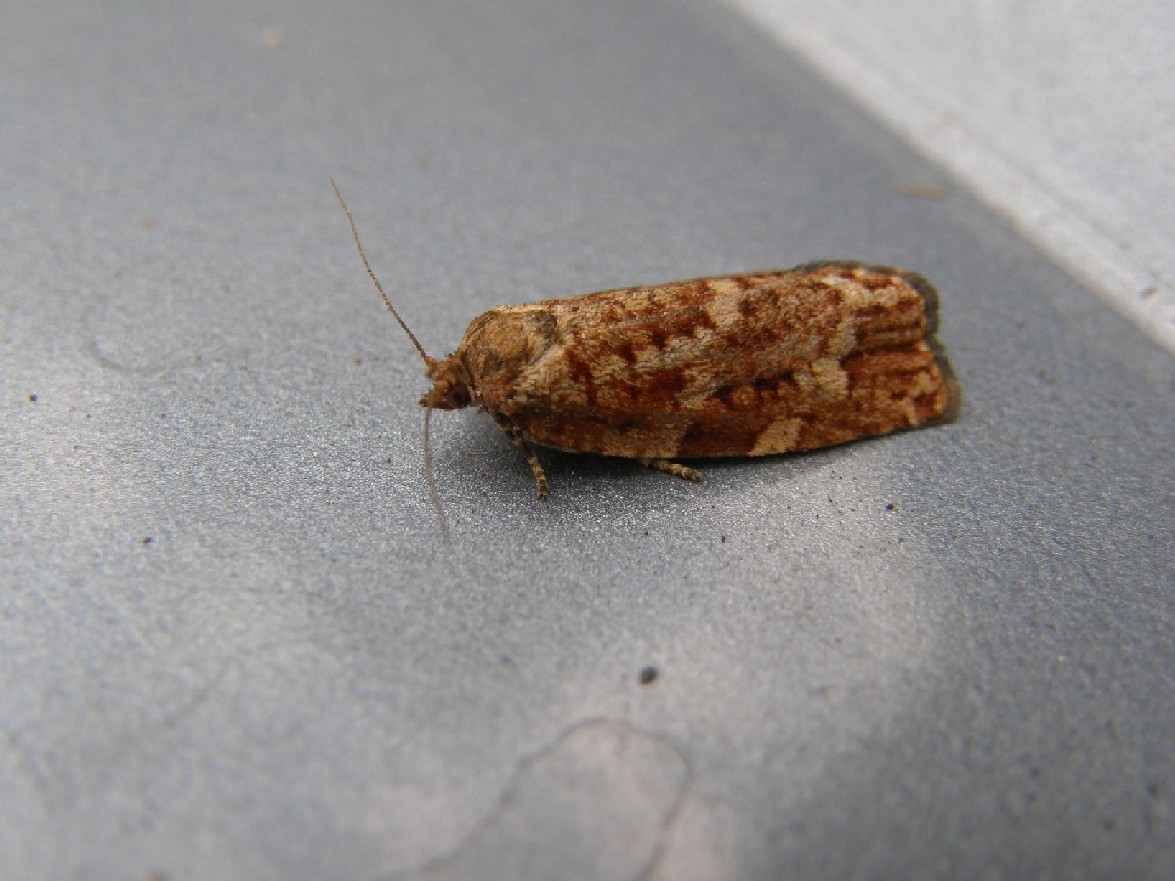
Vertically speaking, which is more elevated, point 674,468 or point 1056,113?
point 1056,113

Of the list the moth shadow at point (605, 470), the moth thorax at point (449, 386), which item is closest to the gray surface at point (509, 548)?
the moth shadow at point (605, 470)

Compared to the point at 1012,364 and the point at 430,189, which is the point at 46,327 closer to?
the point at 430,189

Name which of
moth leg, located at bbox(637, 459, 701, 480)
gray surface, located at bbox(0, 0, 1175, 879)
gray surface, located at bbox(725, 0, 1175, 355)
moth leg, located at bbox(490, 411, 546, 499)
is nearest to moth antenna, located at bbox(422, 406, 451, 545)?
gray surface, located at bbox(0, 0, 1175, 879)

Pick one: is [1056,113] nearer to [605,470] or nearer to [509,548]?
[605,470]

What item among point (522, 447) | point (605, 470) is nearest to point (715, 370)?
point (605, 470)

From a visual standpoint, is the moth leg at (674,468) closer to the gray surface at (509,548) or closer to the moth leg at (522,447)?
the gray surface at (509,548)

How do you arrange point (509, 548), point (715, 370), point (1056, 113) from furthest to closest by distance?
1. point (1056, 113)
2. point (715, 370)
3. point (509, 548)
